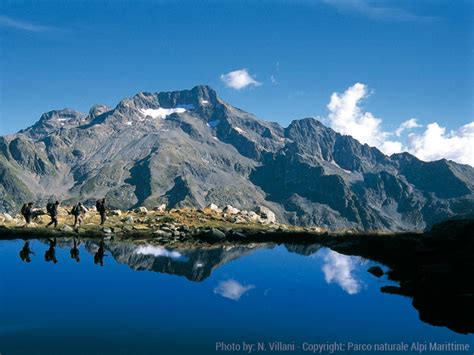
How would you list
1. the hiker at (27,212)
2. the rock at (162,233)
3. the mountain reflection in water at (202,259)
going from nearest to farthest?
the mountain reflection in water at (202,259) → the rock at (162,233) → the hiker at (27,212)

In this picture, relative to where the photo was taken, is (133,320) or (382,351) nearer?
(382,351)

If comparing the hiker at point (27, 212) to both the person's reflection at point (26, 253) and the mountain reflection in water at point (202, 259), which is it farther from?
the person's reflection at point (26, 253)

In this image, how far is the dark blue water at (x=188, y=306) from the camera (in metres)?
20.4

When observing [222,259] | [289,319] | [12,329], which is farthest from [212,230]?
[12,329]

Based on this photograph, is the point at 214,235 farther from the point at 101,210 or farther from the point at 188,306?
the point at 188,306

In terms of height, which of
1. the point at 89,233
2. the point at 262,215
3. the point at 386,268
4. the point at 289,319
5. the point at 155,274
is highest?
the point at 262,215

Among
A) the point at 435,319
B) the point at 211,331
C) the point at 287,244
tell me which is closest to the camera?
the point at 211,331

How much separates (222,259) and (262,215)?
146ft

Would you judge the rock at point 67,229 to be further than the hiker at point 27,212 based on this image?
No

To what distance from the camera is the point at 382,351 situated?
19891 millimetres

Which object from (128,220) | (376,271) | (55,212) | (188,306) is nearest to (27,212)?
(55,212)

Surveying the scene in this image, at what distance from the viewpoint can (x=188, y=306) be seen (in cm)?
2514

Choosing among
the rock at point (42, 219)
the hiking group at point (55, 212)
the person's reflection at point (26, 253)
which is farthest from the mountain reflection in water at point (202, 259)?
the rock at point (42, 219)

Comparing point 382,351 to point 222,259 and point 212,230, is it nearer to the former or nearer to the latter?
point 222,259
